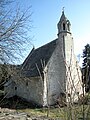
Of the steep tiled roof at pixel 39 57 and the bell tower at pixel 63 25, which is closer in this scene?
the steep tiled roof at pixel 39 57

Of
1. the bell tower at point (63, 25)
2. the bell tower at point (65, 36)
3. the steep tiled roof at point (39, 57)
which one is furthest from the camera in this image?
the bell tower at point (63, 25)

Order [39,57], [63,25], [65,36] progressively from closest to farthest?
[65,36] < [63,25] < [39,57]

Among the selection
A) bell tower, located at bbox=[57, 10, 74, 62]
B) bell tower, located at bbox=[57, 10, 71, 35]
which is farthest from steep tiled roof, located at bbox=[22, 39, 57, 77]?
bell tower, located at bbox=[57, 10, 71, 35]

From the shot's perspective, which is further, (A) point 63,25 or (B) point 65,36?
(A) point 63,25

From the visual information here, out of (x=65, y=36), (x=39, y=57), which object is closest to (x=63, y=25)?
(x=65, y=36)

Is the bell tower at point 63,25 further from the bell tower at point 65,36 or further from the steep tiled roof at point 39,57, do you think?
the steep tiled roof at point 39,57

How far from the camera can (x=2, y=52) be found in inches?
448

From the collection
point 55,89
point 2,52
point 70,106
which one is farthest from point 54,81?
point 70,106

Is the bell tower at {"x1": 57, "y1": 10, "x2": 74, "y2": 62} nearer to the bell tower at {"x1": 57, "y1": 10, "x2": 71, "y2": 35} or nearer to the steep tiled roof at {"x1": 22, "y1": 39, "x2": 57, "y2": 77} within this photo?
the bell tower at {"x1": 57, "y1": 10, "x2": 71, "y2": 35}

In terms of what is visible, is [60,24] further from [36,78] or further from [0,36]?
[0,36]

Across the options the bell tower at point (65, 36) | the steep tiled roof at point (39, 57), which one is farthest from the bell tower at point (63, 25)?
the steep tiled roof at point (39, 57)

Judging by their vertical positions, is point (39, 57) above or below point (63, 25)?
below

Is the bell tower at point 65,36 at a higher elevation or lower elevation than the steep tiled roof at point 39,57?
higher

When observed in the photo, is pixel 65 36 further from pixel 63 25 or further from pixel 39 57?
pixel 39 57
